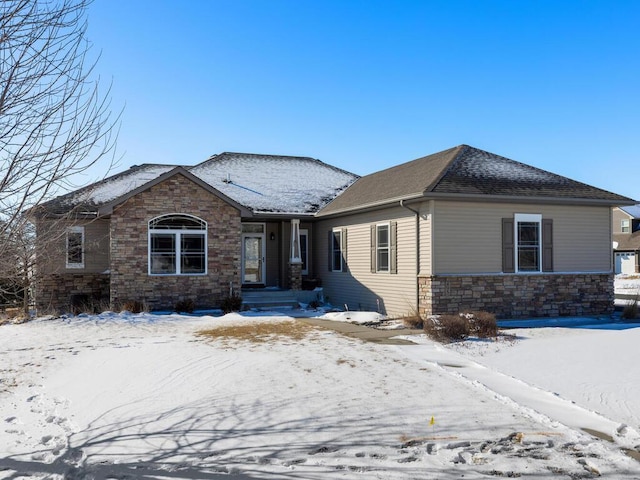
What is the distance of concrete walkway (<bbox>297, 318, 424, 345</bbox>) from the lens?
39.2ft

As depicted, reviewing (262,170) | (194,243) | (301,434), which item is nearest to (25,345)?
(194,243)

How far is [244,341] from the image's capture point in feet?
38.3

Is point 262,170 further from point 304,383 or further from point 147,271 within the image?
point 304,383

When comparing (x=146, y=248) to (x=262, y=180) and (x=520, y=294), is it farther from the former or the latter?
(x=520, y=294)

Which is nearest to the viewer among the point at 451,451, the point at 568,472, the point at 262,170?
the point at 568,472

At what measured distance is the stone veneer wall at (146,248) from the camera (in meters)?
17.2

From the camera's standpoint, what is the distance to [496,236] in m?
15.4

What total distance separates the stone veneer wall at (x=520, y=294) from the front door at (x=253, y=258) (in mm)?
7881

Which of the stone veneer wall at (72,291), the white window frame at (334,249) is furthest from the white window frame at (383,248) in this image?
the stone veneer wall at (72,291)

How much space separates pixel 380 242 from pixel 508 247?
379cm

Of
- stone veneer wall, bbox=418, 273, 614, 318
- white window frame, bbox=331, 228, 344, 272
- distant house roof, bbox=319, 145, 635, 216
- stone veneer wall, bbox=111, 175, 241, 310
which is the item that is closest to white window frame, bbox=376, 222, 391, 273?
distant house roof, bbox=319, 145, 635, 216

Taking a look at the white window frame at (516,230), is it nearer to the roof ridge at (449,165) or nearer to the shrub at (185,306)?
the roof ridge at (449,165)

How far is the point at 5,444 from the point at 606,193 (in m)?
16.1

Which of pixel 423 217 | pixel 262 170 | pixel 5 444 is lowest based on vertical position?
pixel 5 444
